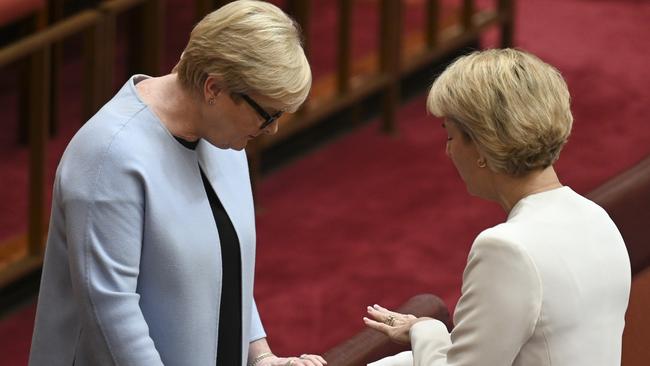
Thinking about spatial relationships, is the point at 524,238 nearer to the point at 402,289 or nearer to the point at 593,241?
the point at 593,241

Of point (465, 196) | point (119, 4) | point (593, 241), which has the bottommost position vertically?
point (465, 196)

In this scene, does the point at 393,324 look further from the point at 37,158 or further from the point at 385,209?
the point at 385,209

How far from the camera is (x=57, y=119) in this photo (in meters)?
5.65

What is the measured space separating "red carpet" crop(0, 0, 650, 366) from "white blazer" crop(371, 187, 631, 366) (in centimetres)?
225

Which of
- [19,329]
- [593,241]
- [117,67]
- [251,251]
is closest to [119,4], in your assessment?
[19,329]

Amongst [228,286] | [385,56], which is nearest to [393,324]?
[228,286]

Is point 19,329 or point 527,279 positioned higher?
point 527,279

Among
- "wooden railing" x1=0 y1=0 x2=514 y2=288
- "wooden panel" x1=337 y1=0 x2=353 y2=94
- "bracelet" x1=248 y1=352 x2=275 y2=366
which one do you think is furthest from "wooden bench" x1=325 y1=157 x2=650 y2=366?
"wooden panel" x1=337 y1=0 x2=353 y2=94

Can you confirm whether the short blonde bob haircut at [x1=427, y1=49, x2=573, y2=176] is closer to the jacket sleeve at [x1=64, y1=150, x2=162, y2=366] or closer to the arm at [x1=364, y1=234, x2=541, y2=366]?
the arm at [x1=364, y1=234, x2=541, y2=366]

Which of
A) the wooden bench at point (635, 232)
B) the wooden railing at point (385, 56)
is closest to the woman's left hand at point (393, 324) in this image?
the wooden bench at point (635, 232)

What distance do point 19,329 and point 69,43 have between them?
2225 millimetres

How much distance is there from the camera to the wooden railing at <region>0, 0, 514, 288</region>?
4.50 m

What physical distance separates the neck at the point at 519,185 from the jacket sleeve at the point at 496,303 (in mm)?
116

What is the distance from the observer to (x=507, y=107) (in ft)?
7.34
